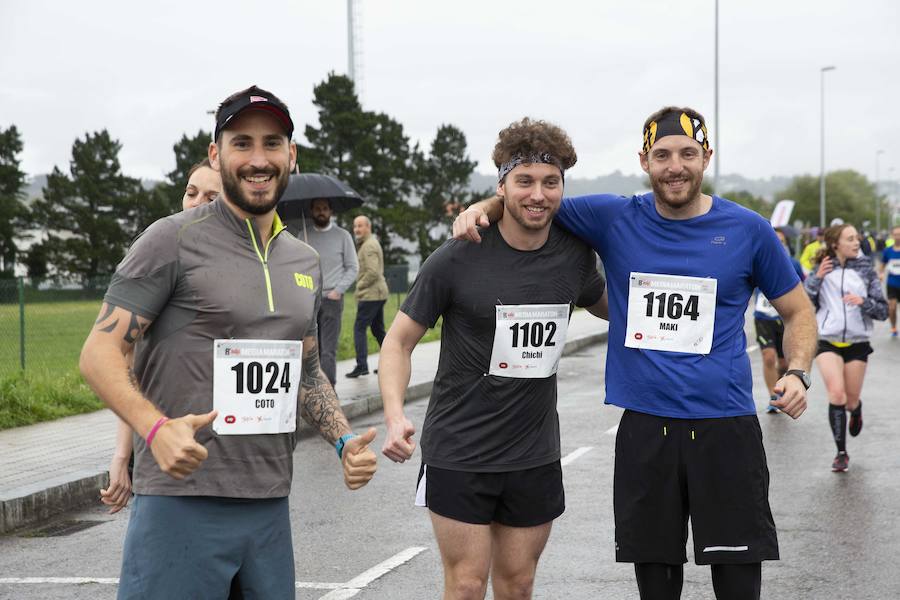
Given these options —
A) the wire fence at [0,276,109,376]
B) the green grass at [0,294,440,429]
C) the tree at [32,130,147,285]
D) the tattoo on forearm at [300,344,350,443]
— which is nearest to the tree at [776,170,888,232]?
the tree at [32,130,147,285]

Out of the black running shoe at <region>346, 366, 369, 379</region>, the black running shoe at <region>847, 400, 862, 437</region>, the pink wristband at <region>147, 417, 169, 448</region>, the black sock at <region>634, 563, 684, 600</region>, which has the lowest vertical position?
the black running shoe at <region>346, 366, 369, 379</region>

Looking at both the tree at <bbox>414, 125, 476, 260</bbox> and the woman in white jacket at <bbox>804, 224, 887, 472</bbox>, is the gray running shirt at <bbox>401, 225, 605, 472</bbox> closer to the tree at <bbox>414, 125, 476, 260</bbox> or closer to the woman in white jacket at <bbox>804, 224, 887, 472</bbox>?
the woman in white jacket at <bbox>804, 224, 887, 472</bbox>

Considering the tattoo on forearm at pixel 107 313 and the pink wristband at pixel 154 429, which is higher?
the tattoo on forearm at pixel 107 313

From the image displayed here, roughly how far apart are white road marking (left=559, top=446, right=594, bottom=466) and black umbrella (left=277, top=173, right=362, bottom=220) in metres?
2.94

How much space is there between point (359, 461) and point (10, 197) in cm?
5585

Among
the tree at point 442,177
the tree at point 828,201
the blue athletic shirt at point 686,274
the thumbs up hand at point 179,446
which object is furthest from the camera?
the tree at point 828,201

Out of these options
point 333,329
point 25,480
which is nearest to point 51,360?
point 333,329

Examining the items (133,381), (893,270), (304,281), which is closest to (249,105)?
(304,281)

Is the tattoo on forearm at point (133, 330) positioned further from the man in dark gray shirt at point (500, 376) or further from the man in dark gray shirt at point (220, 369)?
the man in dark gray shirt at point (500, 376)

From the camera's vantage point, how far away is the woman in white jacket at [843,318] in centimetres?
873

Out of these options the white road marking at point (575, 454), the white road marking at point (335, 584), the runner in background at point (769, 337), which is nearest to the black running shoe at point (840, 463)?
the white road marking at point (575, 454)

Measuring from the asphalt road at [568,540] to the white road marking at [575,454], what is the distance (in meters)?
0.03

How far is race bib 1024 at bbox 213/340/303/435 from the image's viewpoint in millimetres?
3033

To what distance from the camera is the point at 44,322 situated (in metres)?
16.9
